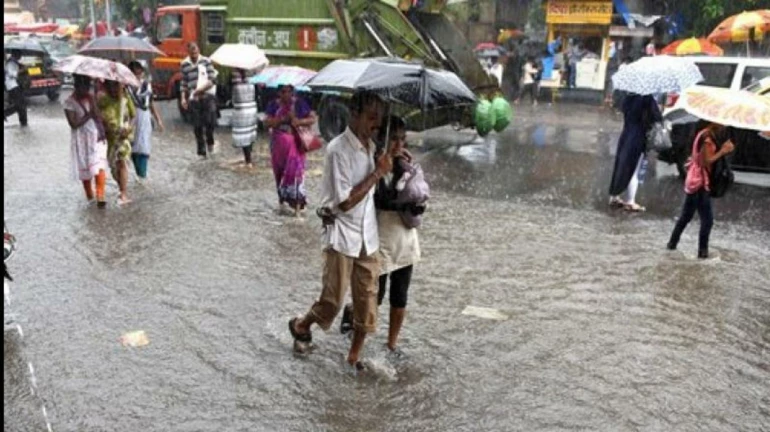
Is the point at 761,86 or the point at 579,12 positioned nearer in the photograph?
the point at 761,86

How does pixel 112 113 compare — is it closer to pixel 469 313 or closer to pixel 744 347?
pixel 469 313

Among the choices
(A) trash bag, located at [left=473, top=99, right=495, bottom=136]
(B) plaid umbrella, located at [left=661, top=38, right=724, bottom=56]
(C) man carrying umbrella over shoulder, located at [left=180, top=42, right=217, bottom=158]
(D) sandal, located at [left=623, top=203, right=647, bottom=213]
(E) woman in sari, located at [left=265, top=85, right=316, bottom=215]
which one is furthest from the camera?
(B) plaid umbrella, located at [left=661, top=38, right=724, bottom=56]

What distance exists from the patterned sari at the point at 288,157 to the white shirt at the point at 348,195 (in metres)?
3.42

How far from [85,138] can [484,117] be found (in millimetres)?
6668

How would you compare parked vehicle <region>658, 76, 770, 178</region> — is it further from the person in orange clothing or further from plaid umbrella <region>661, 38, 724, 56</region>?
the person in orange clothing

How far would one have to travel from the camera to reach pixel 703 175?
243 inches

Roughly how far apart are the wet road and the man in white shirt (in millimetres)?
517

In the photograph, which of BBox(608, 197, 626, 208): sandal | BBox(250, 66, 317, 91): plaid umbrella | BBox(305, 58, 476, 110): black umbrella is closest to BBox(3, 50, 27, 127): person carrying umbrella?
BBox(250, 66, 317, 91): plaid umbrella

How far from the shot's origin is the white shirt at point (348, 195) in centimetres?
371

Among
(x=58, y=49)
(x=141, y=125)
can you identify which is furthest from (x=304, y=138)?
(x=58, y=49)

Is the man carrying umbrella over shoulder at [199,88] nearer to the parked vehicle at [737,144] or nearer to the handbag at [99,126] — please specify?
the handbag at [99,126]

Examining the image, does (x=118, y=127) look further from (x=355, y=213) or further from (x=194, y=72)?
(x=355, y=213)

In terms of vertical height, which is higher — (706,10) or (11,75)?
(706,10)

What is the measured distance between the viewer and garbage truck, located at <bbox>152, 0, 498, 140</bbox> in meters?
12.5
